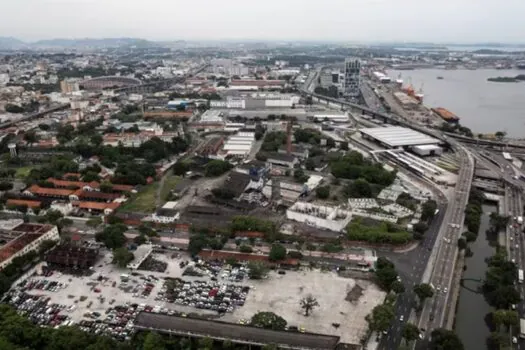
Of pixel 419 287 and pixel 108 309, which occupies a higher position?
pixel 419 287

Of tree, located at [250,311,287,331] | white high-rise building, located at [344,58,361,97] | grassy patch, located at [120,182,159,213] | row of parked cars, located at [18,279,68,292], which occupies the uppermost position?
white high-rise building, located at [344,58,361,97]

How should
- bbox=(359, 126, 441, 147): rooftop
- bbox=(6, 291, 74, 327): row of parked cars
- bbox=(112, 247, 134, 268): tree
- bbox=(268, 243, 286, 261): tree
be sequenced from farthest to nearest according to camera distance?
bbox=(359, 126, 441, 147): rooftop < bbox=(268, 243, 286, 261): tree < bbox=(112, 247, 134, 268): tree < bbox=(6, 291, 74, 327): row of parked cars

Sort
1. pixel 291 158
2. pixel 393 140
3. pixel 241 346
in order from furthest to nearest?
pixel 393 140, pixel 291 158, pixel 241 346

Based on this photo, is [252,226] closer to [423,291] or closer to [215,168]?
[423,291]

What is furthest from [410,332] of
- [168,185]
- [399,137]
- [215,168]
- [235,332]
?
[399,137]

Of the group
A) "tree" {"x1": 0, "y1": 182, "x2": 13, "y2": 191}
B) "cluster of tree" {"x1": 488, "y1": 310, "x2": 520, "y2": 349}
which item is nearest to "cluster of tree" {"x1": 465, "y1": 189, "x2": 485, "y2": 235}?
"cluster of tree" {"x1": 488, "y1": 310, "x2": 520, "y2": 349}

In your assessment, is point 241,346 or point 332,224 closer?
point 241,346

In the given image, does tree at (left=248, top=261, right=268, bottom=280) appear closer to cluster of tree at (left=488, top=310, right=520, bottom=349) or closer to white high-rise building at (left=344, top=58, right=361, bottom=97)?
cluster of tree at (left=488, top=310, right=520, bottom=349)

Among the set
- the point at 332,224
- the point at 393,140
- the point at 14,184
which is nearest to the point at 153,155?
the point at 14,184

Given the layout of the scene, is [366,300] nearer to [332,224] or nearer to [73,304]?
[332,224]
